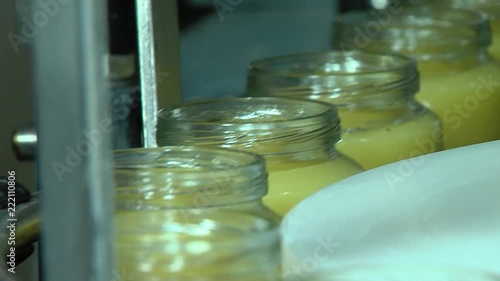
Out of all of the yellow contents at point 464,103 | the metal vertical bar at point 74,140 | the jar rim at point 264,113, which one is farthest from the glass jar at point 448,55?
the metal vertical bar at point 74,140

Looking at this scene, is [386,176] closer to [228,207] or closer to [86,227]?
[228,207]

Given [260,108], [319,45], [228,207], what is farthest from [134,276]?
[319,45]

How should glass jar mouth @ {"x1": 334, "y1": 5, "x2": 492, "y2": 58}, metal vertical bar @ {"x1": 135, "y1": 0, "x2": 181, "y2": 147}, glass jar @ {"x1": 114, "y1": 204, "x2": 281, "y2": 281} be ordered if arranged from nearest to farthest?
glass jar @ {"x1": 114, "y1": 204, "x2": 281, "y2": 281}, metal vertical bar @ {"x1": 135, "y1": 0, "x2": 181, "y2": 147}, glass jar mouth @ {"x1": 334, "y1": 5, "x2": 492, "y2": 58}

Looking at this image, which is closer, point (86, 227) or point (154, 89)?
point (86, 227)

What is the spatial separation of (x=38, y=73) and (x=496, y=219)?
0.24 metres

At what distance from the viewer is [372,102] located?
18.2 inches

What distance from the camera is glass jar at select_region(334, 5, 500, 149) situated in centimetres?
52

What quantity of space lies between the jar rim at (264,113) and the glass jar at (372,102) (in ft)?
0.13

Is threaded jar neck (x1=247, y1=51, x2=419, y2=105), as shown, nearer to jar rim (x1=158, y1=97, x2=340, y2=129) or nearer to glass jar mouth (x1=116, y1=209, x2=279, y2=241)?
jar rim (x1=158, y1=97, x2=340, y2=129)

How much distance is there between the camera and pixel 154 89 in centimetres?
45

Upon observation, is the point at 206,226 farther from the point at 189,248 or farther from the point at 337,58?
the point at 337,58

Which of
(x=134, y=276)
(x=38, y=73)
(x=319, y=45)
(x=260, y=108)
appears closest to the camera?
(x=38, y=73)

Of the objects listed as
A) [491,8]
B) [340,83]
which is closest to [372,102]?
[340,83]

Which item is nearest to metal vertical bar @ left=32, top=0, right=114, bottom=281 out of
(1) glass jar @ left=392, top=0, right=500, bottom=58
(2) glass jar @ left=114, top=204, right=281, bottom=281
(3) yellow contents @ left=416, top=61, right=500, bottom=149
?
(2) glass jar @ left=114, top=204, right=281, bottom=281
